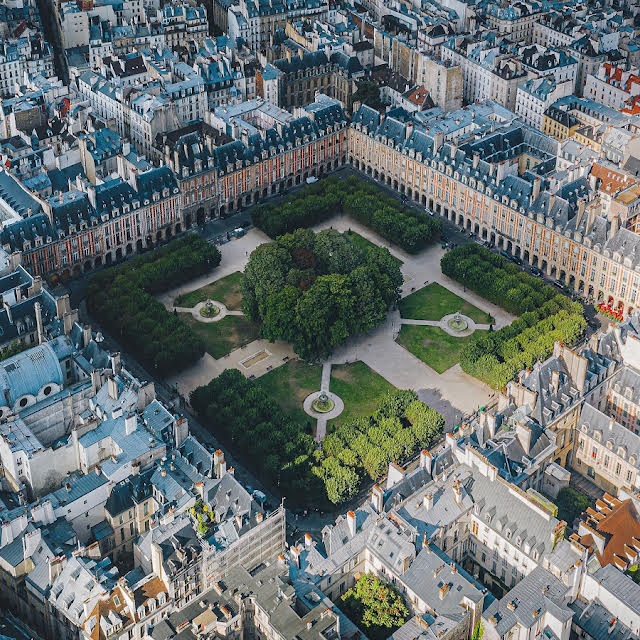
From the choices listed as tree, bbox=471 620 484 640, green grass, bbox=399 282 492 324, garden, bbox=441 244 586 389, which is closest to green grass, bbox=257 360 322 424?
green grass, bbox=399 282 492 324

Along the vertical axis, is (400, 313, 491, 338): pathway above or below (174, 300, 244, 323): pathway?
below

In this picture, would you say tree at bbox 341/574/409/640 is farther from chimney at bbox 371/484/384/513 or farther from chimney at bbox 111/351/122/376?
chimney at bbox 111/351/122/376

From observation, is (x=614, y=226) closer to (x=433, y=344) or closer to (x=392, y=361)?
(x=433, y=344)

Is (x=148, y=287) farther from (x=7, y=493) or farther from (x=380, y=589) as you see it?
(x=380, y=589)

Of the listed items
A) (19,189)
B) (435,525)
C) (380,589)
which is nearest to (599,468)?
(435,525)

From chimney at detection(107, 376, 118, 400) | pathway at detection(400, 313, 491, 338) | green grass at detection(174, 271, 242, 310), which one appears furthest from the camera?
green grass at detection(174, 271, 242, 310)

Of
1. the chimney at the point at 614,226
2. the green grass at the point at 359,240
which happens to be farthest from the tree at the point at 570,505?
the green grass at the point at 359,240

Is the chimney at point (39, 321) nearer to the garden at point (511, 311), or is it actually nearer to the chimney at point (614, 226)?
the garden at point (511, 311)
